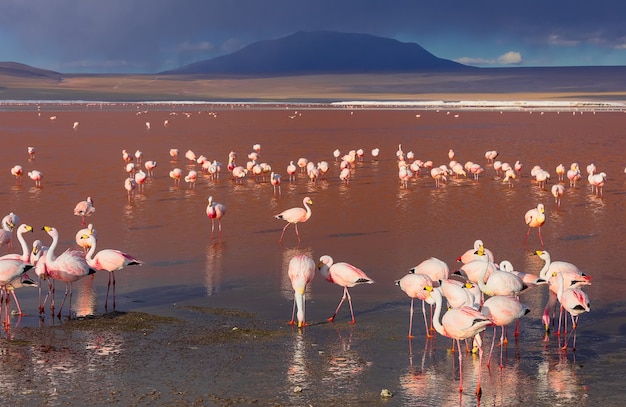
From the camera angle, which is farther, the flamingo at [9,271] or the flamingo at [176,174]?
the flamingo at [176,174]

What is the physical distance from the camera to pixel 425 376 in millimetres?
8922

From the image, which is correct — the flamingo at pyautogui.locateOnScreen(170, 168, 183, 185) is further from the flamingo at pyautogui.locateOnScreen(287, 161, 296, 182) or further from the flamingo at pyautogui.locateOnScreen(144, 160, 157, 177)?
the flamingo at pyautogui.locateOnScreen(287, 161, 296, 182)

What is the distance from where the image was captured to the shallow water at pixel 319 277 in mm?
8648

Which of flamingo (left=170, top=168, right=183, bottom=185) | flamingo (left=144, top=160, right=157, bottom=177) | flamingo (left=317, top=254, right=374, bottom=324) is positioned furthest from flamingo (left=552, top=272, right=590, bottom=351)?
flamingo (left=144, top=160, right=157, bottom=177)

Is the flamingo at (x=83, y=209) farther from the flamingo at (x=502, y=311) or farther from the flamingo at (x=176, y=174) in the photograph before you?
the flamingo at (x=502, y=311)

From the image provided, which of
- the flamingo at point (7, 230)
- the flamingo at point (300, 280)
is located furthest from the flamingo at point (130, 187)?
the flamingo at point (300, 280)

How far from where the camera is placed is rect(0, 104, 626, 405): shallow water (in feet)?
28.4

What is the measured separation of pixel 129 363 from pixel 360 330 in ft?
9.45

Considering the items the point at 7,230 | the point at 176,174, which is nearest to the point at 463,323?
the point at 7,230

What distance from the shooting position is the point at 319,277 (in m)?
13.4

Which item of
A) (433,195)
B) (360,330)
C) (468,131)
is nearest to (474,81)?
(468,131)

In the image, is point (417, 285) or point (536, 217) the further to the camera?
point (536, 217)

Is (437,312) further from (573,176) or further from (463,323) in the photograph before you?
(573,176)

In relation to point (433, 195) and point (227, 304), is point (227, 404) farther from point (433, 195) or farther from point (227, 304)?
point (433, 195)
